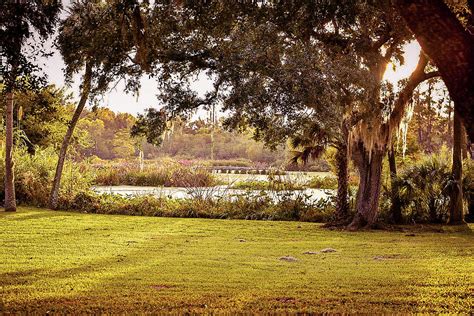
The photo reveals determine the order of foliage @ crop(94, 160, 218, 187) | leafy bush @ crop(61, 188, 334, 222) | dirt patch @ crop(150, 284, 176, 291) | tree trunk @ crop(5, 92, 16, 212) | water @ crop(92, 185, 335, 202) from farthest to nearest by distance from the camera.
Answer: foliage @ crop(94, 160, 218, 187), water @ crop(92, 185, 335, 202), leafy bush @ crop(61, 188, 334, 222), tree trunk @ crop(5, 92, 16, 212), dirt patch @ crop(150, 284, 176, 291)

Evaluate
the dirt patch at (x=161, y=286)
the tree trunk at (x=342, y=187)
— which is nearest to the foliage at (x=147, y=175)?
the tree trunk at (x=342, y=187)

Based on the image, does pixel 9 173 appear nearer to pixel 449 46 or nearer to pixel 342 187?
pixel 342 187

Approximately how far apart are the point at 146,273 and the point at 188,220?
9555 millimetres

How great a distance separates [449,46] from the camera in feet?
14.7

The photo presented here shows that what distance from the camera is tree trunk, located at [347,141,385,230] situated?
623 inches

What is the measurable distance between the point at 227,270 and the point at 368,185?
8.70 meters

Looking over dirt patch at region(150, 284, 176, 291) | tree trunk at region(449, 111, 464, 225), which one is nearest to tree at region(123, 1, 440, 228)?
tree trunk at region(449, 111, 464, 225)

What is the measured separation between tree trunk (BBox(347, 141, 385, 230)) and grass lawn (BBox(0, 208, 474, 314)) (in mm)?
1047

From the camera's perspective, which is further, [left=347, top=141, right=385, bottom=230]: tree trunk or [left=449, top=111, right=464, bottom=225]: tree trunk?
[left=449, top=111, right=464, bottom=225]: tree trunk

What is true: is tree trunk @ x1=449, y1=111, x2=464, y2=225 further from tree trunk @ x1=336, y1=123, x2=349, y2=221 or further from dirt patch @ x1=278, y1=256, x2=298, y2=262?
dirt patch @ x1=278, y1=256, x2=298, y2=262

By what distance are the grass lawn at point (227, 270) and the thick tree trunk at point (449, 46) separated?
2670 millimetres

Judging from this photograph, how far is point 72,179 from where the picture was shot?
21594 millimetres

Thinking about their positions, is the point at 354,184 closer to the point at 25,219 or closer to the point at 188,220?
the point at 188,220

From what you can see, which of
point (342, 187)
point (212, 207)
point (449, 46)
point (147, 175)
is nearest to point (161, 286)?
point (449, 46)
